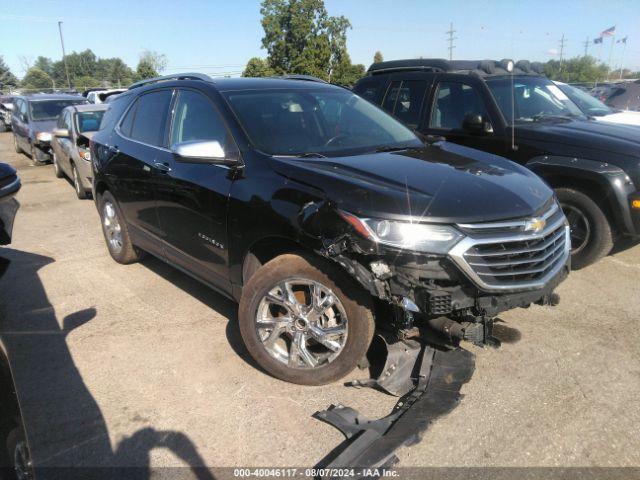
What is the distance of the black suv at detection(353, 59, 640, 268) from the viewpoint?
489 cm

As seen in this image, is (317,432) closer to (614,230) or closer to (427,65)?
(614,230)

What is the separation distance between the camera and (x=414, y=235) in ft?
8.95

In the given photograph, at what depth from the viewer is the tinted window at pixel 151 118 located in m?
4.48

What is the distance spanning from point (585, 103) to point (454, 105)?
6.97ft

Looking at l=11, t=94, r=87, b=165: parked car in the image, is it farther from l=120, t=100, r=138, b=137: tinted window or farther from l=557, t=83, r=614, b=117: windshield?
l=557, t=83, r=614, b=117: windshield

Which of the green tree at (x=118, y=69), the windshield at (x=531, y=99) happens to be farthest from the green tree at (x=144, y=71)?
the windshield at (x=531, y=99)

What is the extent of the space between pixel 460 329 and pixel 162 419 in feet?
5.92

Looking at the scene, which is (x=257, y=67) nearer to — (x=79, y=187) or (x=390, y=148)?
(x=79, y=187)

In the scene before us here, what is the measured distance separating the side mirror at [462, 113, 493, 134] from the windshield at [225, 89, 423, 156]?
58.5 inches

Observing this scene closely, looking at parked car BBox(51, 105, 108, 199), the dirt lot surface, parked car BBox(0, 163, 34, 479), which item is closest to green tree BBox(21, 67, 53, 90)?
parked car BBox(51, 105, 108, 199)

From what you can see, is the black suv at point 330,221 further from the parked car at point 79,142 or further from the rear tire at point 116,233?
the parked car at point 79,142

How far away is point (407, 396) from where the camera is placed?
3066 millimetres

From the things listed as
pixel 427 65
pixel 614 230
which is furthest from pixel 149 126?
pixel 614 230

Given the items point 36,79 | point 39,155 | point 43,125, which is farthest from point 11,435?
point 36,79
